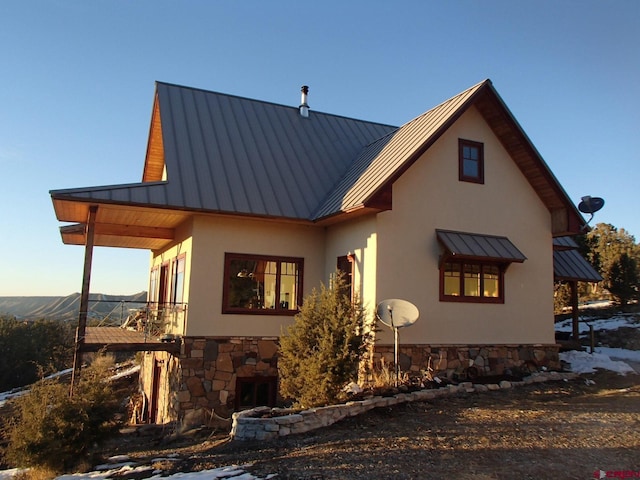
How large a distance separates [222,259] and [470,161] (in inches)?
246

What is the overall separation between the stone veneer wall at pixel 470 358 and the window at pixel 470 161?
12.8 feet

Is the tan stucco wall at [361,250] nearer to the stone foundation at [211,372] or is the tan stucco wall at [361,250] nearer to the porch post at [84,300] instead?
the stone foundation at [211,372]

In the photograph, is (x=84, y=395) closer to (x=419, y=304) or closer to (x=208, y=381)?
(x=208, y=381)

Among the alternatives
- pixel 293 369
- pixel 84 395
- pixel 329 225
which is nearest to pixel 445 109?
pixel 329 225

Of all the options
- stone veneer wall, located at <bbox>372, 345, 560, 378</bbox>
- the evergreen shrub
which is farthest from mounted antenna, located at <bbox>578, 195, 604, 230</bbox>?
the evergreen shrub

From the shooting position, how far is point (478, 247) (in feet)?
40.7

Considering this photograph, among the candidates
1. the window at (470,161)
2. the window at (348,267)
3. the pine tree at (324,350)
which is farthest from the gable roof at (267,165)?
the pine tree at (324,350)

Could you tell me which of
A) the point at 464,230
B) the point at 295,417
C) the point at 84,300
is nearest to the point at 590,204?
the point at 464,230

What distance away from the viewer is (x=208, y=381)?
39.7 ft

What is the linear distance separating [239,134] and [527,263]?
8202 millimetres

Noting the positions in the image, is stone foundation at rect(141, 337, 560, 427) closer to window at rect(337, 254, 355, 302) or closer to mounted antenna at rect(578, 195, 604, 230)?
window at rect(337, 254, 355, 302)

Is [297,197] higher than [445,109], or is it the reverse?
[445,109]

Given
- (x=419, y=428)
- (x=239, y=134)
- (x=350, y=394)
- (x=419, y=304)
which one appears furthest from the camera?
(x=239, y=134)

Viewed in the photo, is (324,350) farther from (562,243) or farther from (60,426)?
(562,243)
